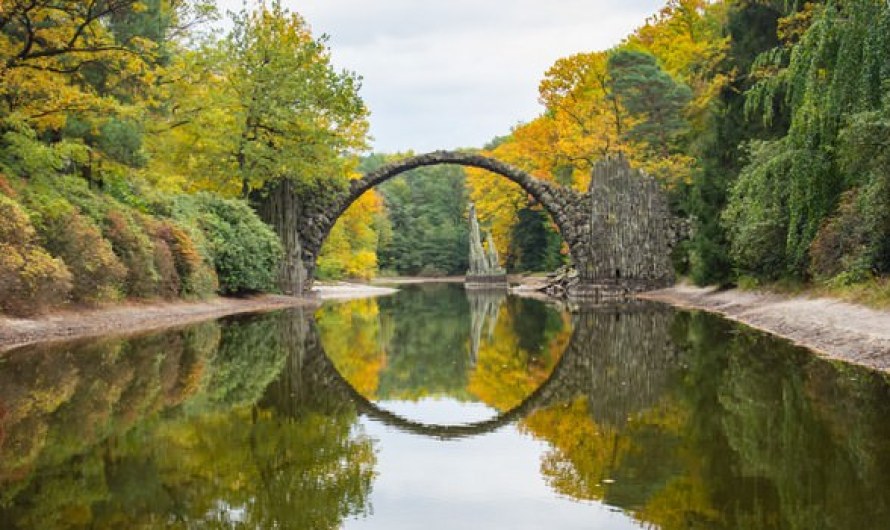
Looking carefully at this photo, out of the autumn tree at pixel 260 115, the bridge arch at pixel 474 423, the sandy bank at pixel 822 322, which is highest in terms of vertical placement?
the autumn tree at pixel 260 115

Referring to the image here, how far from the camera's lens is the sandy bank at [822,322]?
10383 mm

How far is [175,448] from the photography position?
20.0 ft

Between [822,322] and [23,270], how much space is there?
1303 cm

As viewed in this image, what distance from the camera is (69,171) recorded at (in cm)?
1972

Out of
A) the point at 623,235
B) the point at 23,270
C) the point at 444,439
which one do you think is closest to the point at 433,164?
the point at 623,235

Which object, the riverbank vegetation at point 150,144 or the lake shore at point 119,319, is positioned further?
the riverbank vegetation at point 150,144

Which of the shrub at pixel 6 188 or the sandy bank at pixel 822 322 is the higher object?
the shrub at pixel 6 188

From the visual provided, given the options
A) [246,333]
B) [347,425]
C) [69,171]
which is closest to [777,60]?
[246,333]

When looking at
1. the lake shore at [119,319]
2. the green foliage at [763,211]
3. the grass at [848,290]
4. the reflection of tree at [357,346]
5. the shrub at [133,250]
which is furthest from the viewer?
the shrub at [133,250]

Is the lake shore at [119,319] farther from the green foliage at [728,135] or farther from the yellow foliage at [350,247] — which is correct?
the yellow foliage at [350,247]

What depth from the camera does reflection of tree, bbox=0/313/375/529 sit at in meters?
4.55

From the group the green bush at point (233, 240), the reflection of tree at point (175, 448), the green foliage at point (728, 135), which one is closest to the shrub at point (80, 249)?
the reflection of tree at point (175, 448)

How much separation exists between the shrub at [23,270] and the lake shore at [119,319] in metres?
0.32

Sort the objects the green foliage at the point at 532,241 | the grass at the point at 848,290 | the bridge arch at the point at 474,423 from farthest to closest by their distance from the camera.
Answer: the green foliage at the point at 532,241 → the grass at the point at 848,290 → the bridge arch at the point at 474,423
